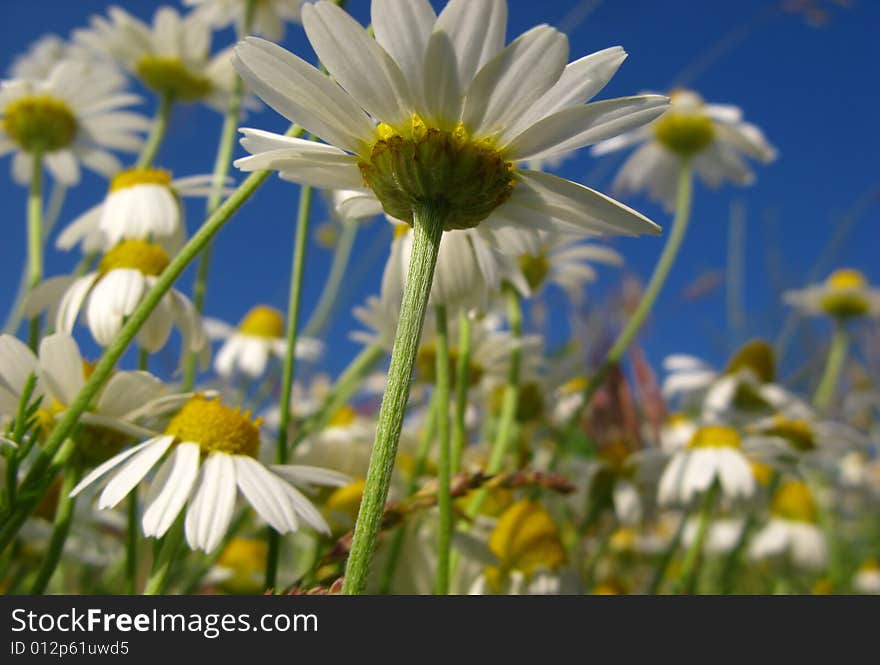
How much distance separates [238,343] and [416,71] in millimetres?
1200

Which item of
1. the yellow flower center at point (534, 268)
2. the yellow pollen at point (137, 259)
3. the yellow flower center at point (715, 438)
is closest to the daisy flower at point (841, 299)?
the yellow flower center at point (715, 438)

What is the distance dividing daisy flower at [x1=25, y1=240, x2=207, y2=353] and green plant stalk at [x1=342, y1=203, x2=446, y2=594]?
308mm

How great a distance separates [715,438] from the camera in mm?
1218

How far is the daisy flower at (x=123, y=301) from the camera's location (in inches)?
26.7

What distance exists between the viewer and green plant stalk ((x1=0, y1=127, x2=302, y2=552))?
1.69ft

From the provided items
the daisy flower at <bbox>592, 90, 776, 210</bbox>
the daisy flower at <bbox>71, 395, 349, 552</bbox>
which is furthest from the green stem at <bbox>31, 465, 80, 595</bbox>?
the daisy flower at <bbox>592, 90, 776, 210</bbox>

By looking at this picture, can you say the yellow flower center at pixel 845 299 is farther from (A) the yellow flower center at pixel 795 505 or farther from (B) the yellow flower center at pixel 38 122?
(B) the yellow flower center at pixel 38 122

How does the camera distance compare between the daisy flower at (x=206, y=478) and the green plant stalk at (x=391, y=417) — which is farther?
the daisy flower at (x=206, y=478)

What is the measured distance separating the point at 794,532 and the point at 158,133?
1.30 meters

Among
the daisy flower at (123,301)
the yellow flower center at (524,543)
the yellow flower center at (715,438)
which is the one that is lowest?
the yellow flower center at (524,543)

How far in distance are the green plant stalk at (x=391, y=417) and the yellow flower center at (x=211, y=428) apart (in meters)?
0.23

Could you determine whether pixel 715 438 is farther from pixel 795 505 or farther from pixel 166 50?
pixel 166 50
